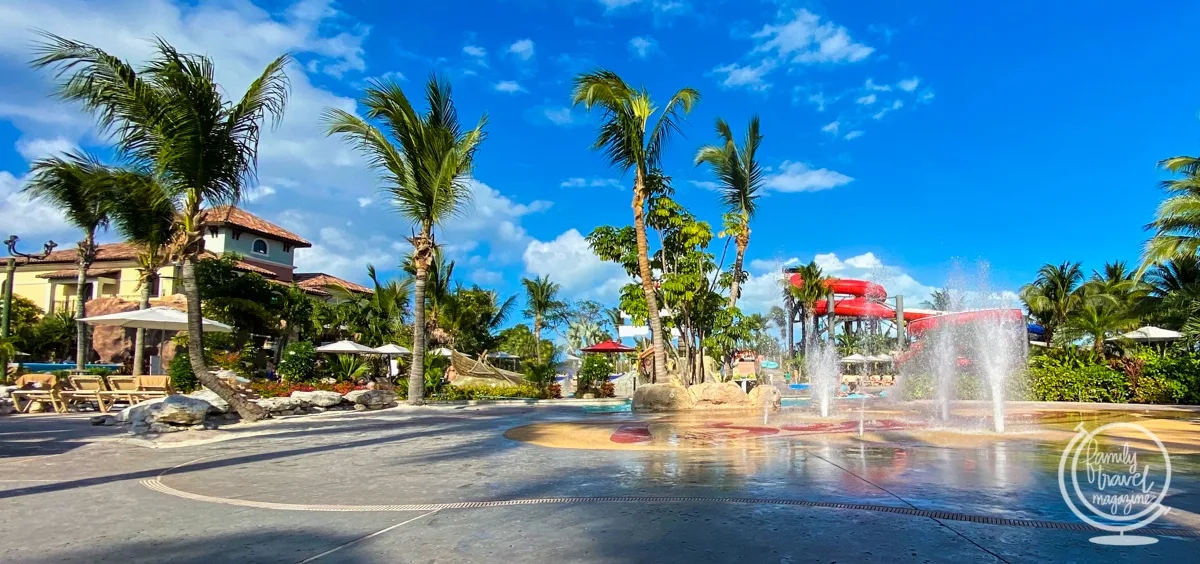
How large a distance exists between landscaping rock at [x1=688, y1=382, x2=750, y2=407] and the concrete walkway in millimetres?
8298

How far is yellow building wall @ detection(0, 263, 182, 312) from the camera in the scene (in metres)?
37.4

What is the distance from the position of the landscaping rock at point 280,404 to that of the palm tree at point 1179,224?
69.5ft

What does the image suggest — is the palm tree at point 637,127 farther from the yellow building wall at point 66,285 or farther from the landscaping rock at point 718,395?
the yellow building wall at point 66,285

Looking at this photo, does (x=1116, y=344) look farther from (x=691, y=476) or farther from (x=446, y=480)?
(x=446, y=480)

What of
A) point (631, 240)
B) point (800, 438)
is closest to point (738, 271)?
point (631, 240)

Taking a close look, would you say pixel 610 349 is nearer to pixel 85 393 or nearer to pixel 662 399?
pixel 662 399

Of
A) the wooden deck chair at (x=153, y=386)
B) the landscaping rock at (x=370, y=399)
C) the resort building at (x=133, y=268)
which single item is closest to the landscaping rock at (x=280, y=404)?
the landscaping rock at (x=370, y=399)

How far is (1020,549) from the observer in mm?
4188

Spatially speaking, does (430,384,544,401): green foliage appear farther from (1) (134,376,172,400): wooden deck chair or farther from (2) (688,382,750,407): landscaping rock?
(1) (134,376,172,400): wooden deck chair

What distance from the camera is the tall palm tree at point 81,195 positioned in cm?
1934

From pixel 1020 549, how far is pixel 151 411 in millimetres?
12393

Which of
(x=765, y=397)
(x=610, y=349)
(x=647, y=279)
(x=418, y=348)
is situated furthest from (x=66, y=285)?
(x=765, y=397)

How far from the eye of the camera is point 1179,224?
18.2 metres

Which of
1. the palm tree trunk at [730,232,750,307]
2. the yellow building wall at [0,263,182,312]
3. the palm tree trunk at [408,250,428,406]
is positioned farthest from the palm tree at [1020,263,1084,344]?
the yellow building wall at [0,263,182,312]
